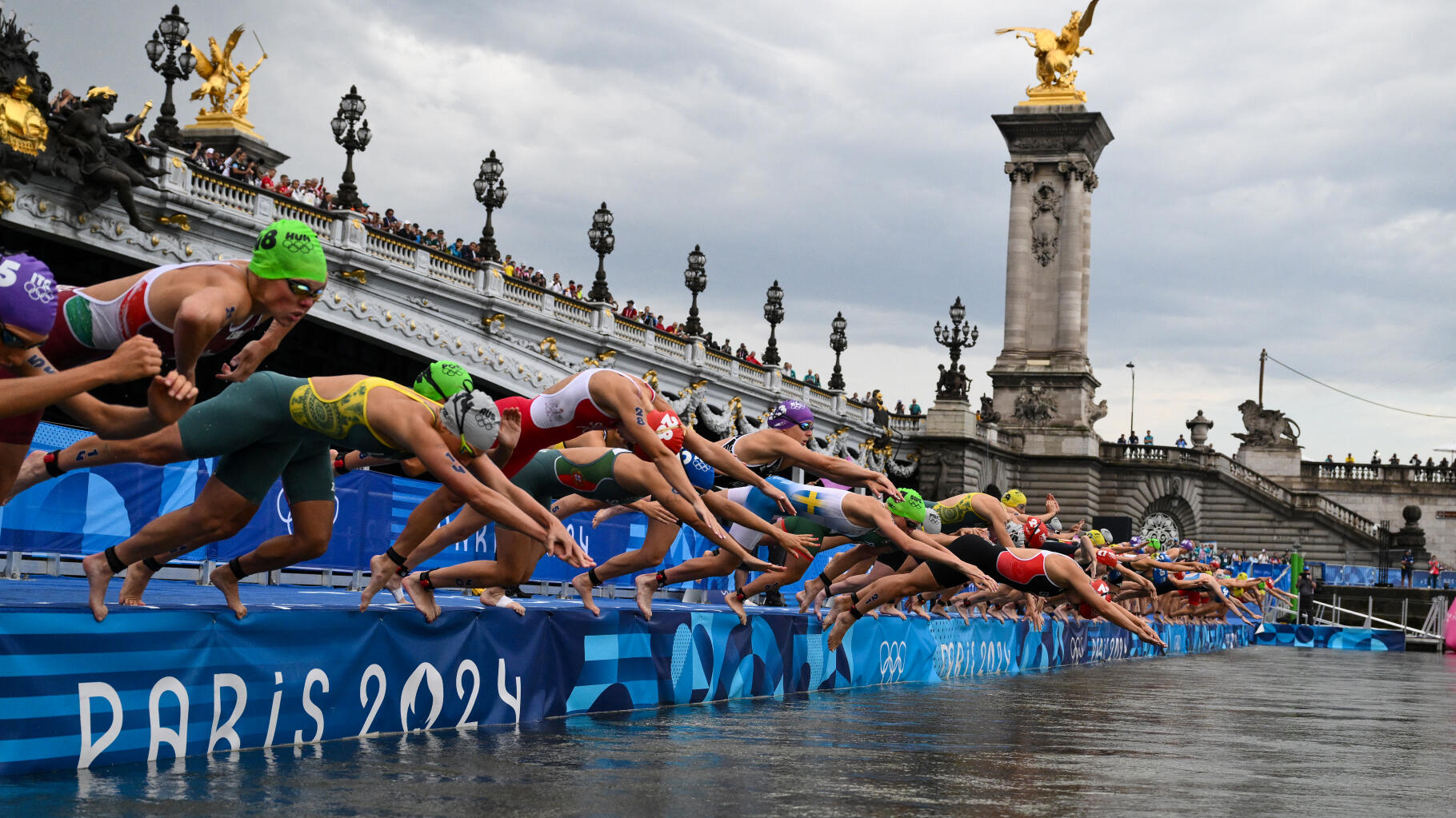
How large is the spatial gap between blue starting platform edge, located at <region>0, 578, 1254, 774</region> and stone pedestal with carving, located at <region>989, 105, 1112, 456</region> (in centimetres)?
6148

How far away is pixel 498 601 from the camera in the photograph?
34.6 feet

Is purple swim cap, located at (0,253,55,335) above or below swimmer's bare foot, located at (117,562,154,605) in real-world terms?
above

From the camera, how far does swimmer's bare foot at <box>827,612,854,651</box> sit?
14.6 m

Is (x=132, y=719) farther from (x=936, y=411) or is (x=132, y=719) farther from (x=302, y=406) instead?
(x=936, y=411)

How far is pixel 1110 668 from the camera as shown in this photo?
77.9ft

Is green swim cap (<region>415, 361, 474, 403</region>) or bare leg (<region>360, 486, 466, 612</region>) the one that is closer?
green swim cap (<region>415, 361, 474, 403</region>)

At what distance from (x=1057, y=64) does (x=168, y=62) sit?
51952 millimetres

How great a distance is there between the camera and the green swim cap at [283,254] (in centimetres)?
786

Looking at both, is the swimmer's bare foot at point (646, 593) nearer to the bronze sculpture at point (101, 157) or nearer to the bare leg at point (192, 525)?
the bare leg at point (192, 525)

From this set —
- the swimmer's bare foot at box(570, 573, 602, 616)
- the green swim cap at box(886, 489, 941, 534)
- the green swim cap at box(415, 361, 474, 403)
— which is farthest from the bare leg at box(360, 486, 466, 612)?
the green swim cap at box(886, 489, 941, 534)

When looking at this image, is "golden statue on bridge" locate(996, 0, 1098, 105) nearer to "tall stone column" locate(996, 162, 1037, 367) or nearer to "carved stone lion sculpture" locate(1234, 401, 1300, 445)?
"tall stone column" locate(996, 162, 1037, 367)

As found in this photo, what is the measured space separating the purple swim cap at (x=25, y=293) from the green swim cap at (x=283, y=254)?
1294 mm

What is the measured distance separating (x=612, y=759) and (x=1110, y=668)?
1734 centimetres

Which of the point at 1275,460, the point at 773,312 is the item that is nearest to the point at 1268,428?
the point at 1275,460
